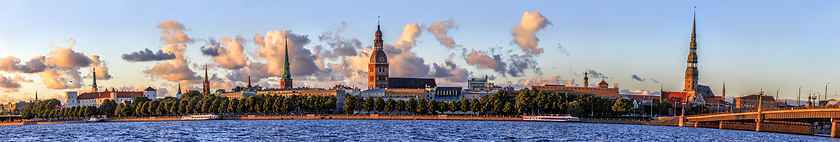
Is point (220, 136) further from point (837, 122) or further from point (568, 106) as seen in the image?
point (568, 106)

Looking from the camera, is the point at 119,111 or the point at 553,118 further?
the point at 119,111

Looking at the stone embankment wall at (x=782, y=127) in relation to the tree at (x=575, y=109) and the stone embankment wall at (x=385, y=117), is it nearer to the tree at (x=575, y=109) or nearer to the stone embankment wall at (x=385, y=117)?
the tree at (x=575, y=109)

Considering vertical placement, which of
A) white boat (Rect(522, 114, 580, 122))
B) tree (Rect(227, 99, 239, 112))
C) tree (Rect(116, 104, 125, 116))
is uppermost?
tree (Rect(227, 99, 239, 112))

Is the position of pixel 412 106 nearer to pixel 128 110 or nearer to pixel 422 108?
pixel 422 108

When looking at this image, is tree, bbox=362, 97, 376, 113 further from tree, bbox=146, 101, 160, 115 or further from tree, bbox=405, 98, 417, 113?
tree, bbox=146, 101, 160, 115

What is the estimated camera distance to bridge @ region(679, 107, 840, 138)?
8750cm

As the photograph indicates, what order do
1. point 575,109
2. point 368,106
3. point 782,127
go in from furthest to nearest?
point 368,106, point 575,109, point 782,127

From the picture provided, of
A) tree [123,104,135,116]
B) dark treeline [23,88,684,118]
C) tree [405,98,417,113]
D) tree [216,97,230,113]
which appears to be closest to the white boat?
dark treeline [23,88,684,118]

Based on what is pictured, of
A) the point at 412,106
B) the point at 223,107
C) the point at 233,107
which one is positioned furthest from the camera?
the point at 233,107

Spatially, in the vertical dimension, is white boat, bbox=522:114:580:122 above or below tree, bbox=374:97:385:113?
below

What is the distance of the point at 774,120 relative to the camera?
A: 112 m

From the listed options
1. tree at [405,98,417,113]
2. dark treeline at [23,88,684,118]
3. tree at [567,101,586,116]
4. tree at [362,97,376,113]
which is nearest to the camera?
tree at [567,101,586,116]

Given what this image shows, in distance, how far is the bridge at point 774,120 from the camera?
87.5m

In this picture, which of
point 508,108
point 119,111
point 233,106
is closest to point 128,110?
point 119,111
